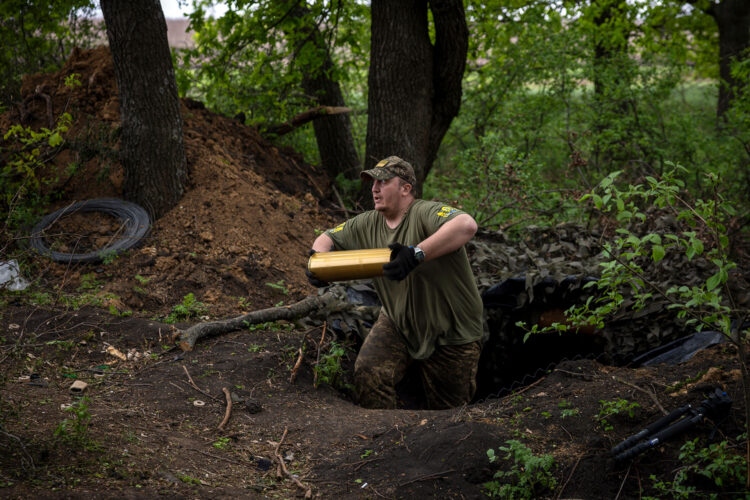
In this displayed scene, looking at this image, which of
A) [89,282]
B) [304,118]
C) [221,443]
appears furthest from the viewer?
[304,118]

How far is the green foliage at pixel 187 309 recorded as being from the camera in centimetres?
586

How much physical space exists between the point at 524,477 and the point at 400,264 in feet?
5.47

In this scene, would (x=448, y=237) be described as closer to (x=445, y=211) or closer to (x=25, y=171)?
(x=445, y=211)

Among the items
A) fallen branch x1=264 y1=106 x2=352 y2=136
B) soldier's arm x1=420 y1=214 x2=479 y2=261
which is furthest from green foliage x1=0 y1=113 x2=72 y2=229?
soldier's arm x1=420 y1=214 x2=479 y2=261

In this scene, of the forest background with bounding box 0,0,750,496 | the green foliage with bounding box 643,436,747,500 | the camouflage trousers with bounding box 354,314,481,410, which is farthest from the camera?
the forest background with bounding box 0,0,750,496

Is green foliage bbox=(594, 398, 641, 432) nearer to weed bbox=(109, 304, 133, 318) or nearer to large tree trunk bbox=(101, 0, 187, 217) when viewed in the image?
weed bbox=(109, 304, 133, 318)

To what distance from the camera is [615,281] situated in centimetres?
328

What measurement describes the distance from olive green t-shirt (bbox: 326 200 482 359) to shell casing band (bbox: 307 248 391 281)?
0.51 metres

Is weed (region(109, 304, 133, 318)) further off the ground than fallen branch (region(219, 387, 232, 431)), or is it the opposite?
weed (region(109, 304, 133, 318))

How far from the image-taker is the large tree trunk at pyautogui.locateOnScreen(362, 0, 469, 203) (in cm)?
786

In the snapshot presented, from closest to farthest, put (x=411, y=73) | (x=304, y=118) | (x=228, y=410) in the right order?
(x=228, y=410)
(x=411, y=73)
(x=304, y=118)

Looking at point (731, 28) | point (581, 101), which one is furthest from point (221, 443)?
point (731, 28)

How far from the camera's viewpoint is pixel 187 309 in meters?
5.93

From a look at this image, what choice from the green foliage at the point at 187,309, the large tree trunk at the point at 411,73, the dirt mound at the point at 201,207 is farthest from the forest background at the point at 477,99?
the green foliage at the point at 187,309
